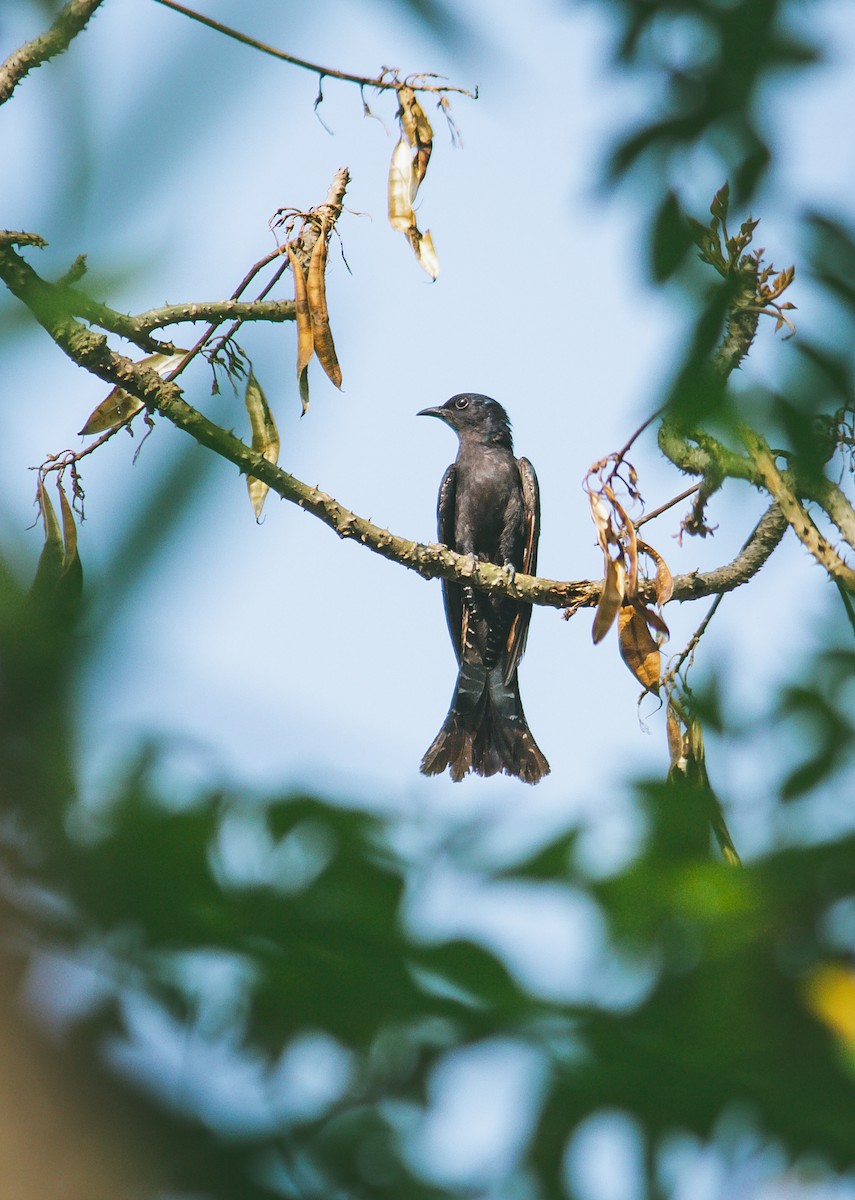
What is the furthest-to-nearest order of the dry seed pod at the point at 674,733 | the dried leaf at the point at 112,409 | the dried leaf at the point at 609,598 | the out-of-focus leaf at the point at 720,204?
1. the dried leaf at the point at 112,409
2. the dried leaf at the point at 609,598
3. the dry seed pod at the point at 674,733
4. the out-of-focus leaf at the point at 720,204

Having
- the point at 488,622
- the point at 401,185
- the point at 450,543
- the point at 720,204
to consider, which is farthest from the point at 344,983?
the point at 450,543

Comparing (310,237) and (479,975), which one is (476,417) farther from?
(479,975)

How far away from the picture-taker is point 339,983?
0.71 metres

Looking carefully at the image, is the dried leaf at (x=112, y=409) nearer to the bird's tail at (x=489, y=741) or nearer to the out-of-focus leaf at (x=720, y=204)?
the out-of-focus leaf at (x=720, y=204)

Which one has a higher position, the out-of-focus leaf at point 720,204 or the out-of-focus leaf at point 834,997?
the out-of-focus leaf at point 720,204

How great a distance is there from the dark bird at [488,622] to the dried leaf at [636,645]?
349cm

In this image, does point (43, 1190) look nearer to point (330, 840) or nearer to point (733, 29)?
point (330, 840)

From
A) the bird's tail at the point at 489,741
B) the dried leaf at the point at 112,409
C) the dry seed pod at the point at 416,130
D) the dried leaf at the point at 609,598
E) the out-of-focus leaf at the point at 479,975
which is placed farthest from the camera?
the bird's tail at the point at 489,741

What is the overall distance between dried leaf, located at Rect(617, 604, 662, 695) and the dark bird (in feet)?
11.5

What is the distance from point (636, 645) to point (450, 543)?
503 cm

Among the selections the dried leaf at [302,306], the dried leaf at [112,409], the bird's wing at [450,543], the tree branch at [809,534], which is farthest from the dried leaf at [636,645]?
the bird's wing at [450,543]

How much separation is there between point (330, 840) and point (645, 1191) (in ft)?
0.98

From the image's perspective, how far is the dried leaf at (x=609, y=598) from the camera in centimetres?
361

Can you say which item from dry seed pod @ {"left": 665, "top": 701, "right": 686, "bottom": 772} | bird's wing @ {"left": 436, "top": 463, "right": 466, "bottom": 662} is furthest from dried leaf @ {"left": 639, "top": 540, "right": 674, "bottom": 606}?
bird's wing @ {"left": 436, "top": 463, "right": 466, "bottom": 662}
